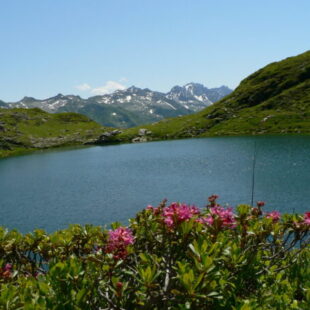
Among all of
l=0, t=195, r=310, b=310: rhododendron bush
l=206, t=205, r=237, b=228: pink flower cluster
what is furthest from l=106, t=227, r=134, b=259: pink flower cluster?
l=206, t=205, r=237, b=228: pink flower cluster

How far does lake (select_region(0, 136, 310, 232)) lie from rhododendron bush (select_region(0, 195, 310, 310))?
128ft

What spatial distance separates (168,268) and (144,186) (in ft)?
234

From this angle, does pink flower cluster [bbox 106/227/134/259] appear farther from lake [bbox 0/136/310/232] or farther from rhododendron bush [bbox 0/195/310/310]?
lake [bbox 0/136/310/232]

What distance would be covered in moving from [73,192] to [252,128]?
5386 inches

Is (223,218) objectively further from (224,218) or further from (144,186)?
(144,186)

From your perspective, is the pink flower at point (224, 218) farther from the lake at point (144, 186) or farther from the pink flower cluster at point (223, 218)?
the lake at point (144, 186)

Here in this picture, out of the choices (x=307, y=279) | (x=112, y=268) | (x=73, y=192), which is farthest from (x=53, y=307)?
(x=73, y=192)

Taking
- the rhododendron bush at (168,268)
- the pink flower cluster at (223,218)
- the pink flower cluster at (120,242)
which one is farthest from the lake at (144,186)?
the pink flower cluster at (120,242)

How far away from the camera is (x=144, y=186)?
78.0m

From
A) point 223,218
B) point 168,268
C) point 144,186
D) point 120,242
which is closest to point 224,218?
point 223,218

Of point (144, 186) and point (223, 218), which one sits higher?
point (223, 218)

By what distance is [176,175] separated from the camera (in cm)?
8875

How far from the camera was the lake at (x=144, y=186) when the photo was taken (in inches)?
2179

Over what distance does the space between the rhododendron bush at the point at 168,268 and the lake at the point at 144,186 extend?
1533 inches
